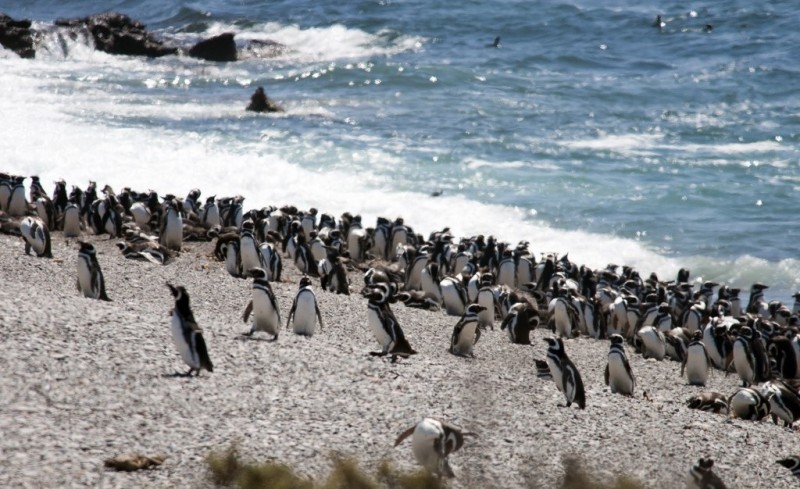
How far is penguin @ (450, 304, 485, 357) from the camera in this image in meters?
11.7

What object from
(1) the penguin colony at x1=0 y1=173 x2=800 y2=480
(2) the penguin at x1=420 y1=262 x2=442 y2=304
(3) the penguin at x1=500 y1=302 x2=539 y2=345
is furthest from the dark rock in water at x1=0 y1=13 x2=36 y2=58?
(3) the penguin at x1=500 y1=302 x2=539 y2=345

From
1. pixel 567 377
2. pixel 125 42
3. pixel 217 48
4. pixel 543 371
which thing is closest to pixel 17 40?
pixel 125 42

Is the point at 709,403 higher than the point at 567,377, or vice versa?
the point at 567,377

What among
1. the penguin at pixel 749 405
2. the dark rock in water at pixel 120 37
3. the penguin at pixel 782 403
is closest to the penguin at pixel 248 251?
the penguin at pixel 749 405

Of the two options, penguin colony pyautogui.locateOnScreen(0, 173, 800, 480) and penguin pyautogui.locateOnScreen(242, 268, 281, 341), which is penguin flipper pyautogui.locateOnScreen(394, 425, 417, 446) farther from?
penguin pyautogui.locateOnScreen(242, 268, 281, 341)

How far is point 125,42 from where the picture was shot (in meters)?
45.2

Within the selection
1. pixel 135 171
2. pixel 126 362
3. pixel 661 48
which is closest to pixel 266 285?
pixel 126 362

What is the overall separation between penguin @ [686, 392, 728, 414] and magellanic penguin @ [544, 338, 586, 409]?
A: 1.77m

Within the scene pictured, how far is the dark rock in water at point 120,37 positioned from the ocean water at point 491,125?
29.0 inches

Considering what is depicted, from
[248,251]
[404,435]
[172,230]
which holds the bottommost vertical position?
[172,230]

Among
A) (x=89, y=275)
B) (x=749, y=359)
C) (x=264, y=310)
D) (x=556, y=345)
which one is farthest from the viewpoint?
(x=749, y=359)

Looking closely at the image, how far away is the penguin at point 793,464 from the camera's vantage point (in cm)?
869

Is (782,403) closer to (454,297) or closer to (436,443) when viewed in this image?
(454,297)

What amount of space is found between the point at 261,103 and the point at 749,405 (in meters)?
24.5
